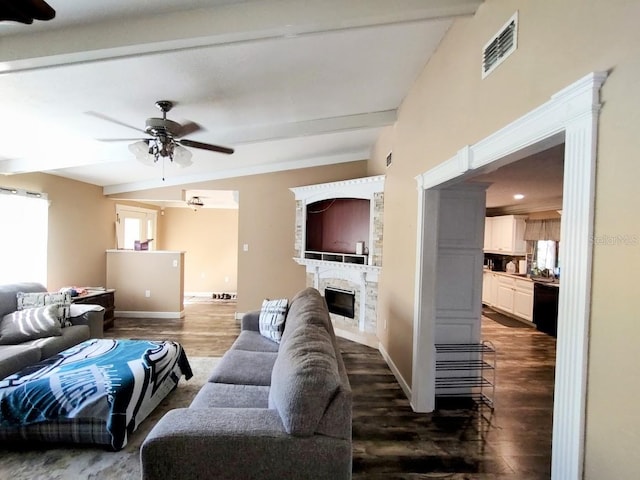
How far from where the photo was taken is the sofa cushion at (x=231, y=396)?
214cm

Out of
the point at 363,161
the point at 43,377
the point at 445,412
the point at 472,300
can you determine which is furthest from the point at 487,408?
the point at 363,161

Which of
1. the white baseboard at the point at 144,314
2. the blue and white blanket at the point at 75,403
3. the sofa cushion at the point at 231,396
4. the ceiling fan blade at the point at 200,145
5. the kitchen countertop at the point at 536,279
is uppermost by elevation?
the ceiling fan blade at the point at 200,145

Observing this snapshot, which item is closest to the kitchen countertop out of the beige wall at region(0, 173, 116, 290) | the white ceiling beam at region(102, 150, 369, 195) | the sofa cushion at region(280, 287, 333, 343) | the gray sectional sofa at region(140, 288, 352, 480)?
the white ceiling beam at region(102, 150, 369, 195)

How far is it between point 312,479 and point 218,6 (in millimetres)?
2459

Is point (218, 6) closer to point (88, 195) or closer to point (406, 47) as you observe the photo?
point (406, 47)

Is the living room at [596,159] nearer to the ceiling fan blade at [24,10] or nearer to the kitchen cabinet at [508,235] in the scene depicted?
the ceiling fan blade at [24,10]

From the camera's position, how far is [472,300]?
3.40m

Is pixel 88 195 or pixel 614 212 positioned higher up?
pixel 88 195

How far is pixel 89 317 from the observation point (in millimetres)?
4008

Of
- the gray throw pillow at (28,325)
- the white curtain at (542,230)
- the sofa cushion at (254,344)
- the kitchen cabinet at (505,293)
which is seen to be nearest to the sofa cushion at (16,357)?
the gray throw pillow at (28,325)

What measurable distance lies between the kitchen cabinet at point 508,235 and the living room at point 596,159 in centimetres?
388

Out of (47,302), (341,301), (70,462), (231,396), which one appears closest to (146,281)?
(47,302)

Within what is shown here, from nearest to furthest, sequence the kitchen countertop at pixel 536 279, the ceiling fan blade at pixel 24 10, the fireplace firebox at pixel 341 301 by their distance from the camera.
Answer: the ceiling fan blade at pixel 24 10 → the fireplace firebox at pixel 341 301 → the kitchen countertop at pixel 536 279

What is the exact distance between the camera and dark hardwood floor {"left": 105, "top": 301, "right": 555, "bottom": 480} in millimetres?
2275
